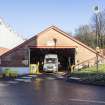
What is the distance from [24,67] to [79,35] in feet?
160

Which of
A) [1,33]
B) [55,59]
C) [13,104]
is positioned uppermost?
[1,33]

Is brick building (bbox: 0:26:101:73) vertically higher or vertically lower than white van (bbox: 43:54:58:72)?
higher

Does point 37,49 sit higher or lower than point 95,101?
higher

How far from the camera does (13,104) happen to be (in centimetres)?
1825

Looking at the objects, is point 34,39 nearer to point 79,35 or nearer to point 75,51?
point 75,51

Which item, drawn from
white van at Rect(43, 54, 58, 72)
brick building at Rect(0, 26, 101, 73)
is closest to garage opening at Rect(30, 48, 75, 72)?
brick building at Rect(0, 26, 101, 73)

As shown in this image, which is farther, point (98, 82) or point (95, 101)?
point (98, 82)

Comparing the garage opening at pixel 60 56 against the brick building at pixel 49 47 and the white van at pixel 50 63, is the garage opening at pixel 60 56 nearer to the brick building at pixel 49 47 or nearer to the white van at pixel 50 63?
the brick building at pixel 49 47

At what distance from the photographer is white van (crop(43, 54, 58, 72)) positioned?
55.7m

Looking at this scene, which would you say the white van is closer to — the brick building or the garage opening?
the brick building

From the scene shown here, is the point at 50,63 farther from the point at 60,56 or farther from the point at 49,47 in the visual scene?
the point at 60,56

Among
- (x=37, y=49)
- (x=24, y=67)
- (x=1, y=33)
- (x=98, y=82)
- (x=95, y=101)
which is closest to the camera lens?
(x=95, y=101)

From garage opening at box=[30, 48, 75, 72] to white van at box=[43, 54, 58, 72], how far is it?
108 inches

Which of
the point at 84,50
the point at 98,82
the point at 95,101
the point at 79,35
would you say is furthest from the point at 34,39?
the point at 79,35
